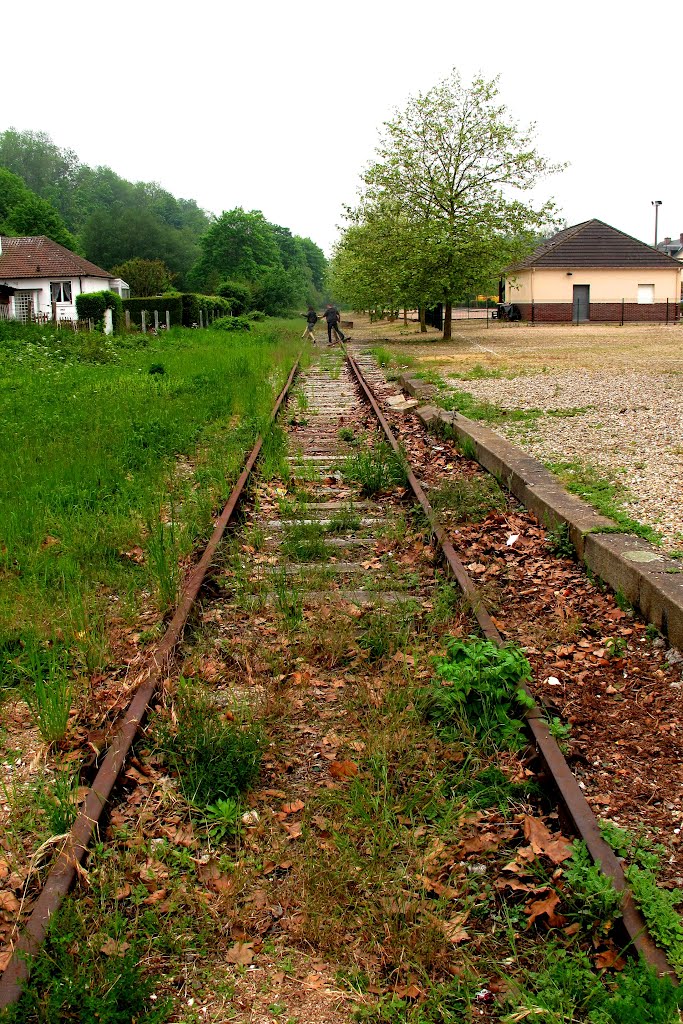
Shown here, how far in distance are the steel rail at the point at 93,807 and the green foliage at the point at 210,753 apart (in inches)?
7.6

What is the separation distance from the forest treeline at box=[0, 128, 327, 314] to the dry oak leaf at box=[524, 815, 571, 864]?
181 ft

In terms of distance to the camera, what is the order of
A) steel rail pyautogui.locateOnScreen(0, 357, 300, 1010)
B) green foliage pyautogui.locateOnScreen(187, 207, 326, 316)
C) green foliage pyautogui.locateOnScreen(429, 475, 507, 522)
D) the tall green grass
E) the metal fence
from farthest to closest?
green foliage pyautogui.locateOnScreen(187, 207, 326, 316)
the metal fence
green foliage pyautogui.locateOnScreen(429, 475, 507, 522)
the tall green grass
steel rail pyautogui.locateOnScreen(0, 357, 300, 1010)

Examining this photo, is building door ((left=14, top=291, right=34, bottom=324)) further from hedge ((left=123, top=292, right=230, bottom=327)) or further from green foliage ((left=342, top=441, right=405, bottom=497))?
green foliage ((left=342, top=441, right=405, bottom=497))

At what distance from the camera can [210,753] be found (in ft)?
11.8

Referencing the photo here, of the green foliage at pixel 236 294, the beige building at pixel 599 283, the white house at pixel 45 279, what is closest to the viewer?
the beige building at pixel 599 283

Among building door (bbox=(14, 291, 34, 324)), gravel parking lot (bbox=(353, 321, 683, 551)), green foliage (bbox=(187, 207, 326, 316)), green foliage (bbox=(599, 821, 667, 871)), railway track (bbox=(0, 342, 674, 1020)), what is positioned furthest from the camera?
green foliage (bbox=(187, 207, 326, 316))

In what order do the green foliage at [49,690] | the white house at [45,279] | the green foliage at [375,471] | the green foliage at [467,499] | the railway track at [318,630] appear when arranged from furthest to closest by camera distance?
the white house at [45,279] → the green foliage at [375,471] → the green foliage at [467,499] → the green foliage at [49,690] → the railway track at [318,630]

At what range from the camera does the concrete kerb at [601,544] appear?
15.7ft

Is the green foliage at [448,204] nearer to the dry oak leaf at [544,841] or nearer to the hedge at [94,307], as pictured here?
the hedge at [94,307]

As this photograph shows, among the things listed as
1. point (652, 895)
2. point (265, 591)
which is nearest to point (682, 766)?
point (652, 895)

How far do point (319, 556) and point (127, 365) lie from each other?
1407 cm

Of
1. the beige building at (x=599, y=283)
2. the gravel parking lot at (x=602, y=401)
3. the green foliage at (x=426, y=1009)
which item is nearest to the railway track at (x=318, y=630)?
the green foliage at (x=426, y=1009)

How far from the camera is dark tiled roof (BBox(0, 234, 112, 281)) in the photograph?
58594mm

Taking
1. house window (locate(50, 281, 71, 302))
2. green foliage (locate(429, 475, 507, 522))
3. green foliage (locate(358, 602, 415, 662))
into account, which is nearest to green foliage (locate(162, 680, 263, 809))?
green foliage (locate(358, 602, 415, 662))
